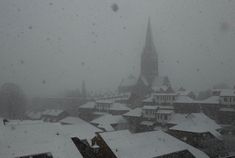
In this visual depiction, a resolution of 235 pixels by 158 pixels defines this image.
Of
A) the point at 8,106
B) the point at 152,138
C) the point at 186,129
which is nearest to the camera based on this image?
the point at 152,138

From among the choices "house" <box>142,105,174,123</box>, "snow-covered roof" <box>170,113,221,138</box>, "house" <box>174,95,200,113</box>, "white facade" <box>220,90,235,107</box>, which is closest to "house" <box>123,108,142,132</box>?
"house" <box>142,105,174,123</box>

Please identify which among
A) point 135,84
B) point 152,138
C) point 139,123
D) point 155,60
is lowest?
point 139,123

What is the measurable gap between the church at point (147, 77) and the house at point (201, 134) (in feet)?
132

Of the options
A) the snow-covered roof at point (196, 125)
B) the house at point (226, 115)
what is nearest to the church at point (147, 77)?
the house at point (226, 115)

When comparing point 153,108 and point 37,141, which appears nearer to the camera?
point 37,141

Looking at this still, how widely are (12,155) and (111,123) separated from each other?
106 feet

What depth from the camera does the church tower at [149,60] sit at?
3364 inches

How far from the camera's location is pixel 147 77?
276ft

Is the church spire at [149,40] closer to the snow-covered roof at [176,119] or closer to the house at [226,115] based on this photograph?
the house at [226,115]

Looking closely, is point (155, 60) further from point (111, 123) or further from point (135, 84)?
point (111, 123)

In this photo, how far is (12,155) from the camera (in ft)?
50.6

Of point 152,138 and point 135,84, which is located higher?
point 135,84

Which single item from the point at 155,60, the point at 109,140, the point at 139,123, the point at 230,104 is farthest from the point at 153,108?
the point at 155,60

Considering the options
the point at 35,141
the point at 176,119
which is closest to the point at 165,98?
the point at 176,119
